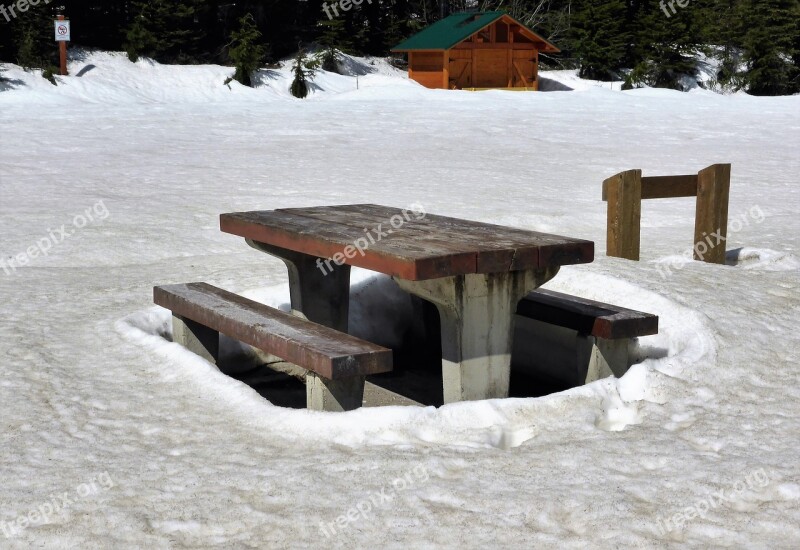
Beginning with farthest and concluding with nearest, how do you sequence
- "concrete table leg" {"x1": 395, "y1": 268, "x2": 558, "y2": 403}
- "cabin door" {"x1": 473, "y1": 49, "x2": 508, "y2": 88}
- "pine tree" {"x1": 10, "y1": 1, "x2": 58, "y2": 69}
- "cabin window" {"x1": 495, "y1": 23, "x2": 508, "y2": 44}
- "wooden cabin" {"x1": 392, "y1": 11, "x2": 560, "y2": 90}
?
"cabin window" {"x1": 495, "y1": 23, "x2": 508, "y2": 44} → "cabin door" {"x1": 473, "y1": 49, "x2": 508, "y2": 88} → "wooden cabin" {"x1": 392, "y1": 11, "x2": 560, "y2": 90} → "pine tree" {"x1": 10, "y1": 1, "x2": 58, "y2": 69} → "concrete table leg" {"x1": 395, "y1": 268, "x2": 558, "y2": 403}

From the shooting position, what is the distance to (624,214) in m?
7.78

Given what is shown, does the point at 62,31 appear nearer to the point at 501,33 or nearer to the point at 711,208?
the point at 501,33

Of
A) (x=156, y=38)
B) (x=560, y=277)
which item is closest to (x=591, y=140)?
(x=560, y=277)

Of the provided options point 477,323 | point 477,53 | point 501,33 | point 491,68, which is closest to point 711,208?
point 477,323

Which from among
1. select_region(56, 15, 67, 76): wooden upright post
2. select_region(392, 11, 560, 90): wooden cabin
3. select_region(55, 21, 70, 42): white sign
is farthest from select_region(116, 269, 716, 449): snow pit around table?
select_region(392, 11, 560, 90): wooden cabin

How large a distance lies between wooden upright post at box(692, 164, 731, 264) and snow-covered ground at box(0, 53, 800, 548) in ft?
1.02

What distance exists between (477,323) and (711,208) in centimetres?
412

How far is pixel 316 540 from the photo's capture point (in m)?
3.16

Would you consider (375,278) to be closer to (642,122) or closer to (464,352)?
(464,352)

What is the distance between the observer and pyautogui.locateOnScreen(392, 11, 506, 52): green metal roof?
3166cm

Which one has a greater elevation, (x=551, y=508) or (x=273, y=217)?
(x=273, y=217)

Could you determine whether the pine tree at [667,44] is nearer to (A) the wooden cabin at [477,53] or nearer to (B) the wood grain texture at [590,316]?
(A) the wooden cabin at [477,53]

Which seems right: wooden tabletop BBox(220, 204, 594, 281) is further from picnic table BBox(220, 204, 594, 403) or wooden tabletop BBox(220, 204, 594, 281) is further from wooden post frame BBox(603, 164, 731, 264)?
wooden post frame BBox(603, 164, 731, 264)

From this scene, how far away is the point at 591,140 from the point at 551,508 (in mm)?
14213
